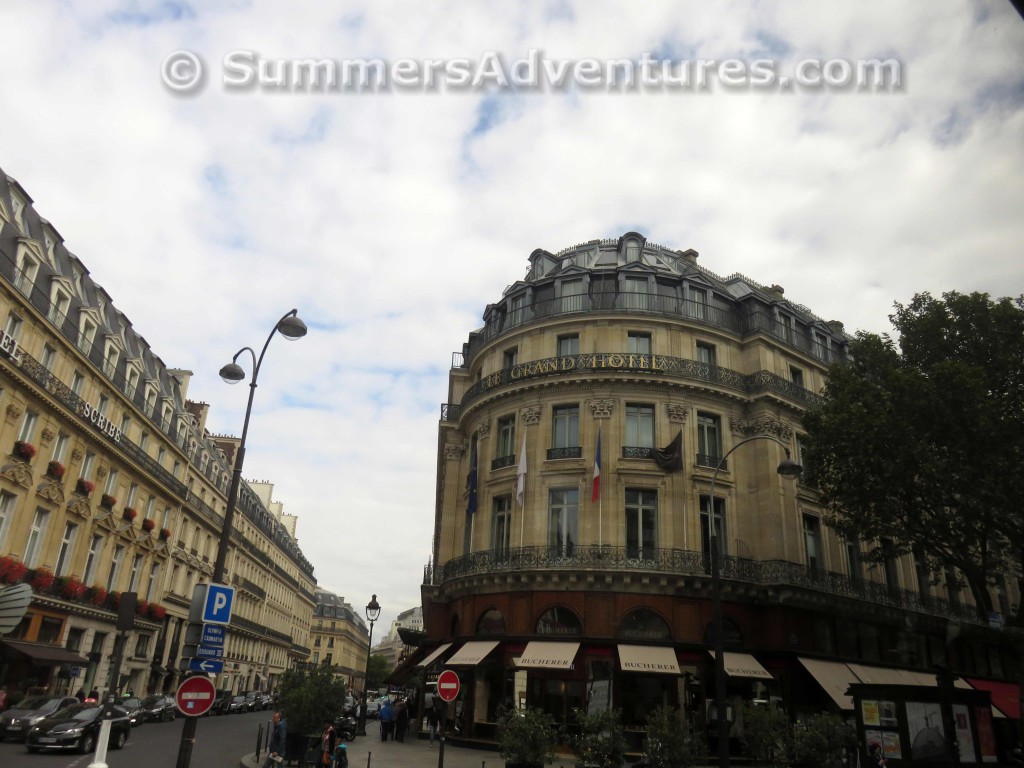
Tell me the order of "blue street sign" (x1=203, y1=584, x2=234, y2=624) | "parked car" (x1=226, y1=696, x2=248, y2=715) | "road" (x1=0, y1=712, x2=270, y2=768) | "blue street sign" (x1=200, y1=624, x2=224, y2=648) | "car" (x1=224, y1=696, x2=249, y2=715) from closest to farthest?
"blue street sign" (x1=200, y1=624, x2=224, y2=648)
"blue street sign" (x1=203, y1=584, x2=234, y2=624)
"road" (x1=0, y1=712, x2=270, y2=768)
"car" (x1=224, y1=696, x2=249, y2=715)
"parked car" (x1=226, y1=696, x2=248, y2=715)

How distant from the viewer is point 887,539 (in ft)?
107

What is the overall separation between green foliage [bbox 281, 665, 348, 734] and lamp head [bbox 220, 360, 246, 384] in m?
8.82

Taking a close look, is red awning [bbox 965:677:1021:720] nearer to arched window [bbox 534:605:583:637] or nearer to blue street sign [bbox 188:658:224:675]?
A: arched window [bbox 534:605:583:637]

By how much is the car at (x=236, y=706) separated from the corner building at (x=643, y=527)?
2070 centimetres

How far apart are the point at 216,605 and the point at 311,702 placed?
8.46 m

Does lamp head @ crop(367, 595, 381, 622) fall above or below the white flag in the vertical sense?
below

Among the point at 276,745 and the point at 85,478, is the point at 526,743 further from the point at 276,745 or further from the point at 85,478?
the point at 85,478

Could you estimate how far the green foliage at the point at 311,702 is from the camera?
18.8 metres

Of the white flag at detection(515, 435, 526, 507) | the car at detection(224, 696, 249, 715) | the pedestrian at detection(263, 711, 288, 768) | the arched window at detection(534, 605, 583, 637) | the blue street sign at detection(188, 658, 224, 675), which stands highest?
the white flag at detection(515, 435, 526, 507)

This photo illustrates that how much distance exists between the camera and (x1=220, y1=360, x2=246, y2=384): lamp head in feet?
52.2

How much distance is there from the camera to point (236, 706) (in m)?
48.5

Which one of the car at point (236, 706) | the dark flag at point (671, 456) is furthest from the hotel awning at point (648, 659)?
the car at point (236, 706)

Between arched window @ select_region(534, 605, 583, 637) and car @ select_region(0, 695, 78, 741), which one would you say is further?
arched window @ select_region(534, 605, 583, 637)

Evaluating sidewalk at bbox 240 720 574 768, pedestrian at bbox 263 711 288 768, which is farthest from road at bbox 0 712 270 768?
pedestrian at bbox 263 711 288 768
